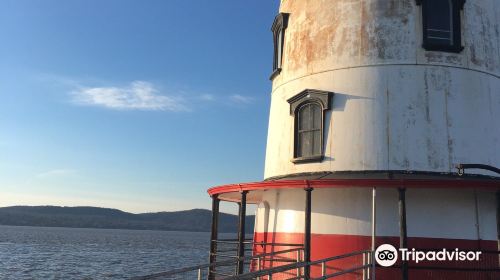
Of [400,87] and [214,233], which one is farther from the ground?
[400,87]

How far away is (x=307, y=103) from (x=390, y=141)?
9.15ft

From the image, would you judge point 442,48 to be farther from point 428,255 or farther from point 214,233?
point 214,233

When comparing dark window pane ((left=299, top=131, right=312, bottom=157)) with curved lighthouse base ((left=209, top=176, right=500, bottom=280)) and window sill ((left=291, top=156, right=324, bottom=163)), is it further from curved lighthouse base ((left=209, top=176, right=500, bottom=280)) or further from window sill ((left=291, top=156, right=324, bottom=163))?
curved lighthouse base ((left=209, top=176, right=500, bottom=280))

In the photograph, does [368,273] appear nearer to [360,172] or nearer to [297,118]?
[360,172]

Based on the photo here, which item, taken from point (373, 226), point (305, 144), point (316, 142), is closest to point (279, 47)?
point (305, 144)

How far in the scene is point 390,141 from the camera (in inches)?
535

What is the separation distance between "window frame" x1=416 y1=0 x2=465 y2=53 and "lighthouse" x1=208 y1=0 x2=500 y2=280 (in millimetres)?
29

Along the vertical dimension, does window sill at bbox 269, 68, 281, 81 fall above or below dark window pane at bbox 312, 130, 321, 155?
above

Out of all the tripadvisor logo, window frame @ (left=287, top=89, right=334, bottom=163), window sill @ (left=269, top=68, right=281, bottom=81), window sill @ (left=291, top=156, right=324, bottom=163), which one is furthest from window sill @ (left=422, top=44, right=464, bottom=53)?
the tripadvisor logo

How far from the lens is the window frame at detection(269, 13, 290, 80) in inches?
662

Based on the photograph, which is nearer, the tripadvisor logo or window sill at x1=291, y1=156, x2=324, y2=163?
the tripadvisor logo

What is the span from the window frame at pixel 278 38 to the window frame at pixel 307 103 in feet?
5.67

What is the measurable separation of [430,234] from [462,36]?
547cm

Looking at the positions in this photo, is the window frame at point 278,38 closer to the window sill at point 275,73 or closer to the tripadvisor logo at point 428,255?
the window sill at point 275,73
